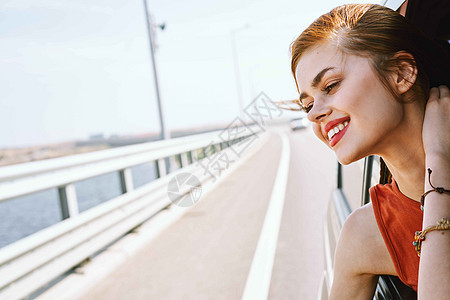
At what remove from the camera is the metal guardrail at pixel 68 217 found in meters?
3.65

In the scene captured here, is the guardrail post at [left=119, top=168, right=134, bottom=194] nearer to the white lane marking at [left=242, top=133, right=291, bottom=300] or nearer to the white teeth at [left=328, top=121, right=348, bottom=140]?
the white lane marking at [left=242, top=133, right=291, bottom=300]

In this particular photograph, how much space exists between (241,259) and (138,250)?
1586 millimetres

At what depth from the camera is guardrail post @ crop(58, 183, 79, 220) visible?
4543 mm

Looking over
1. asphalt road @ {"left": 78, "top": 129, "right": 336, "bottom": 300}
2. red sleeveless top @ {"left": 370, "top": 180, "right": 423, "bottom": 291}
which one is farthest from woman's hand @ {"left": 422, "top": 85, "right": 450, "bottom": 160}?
asphalt road @ {"left": 78, "top": 129, "right": 336, "bottom": 300}

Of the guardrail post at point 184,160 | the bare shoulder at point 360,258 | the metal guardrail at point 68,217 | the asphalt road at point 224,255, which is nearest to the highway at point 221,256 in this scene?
the asphalt road at point 224,255

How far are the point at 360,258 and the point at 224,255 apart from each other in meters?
3.42

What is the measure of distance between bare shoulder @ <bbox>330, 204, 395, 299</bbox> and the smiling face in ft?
0.97

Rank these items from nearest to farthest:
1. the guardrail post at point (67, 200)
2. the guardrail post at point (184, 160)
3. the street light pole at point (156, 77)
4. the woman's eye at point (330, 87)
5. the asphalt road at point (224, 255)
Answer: the woman's eye at point (330, 87)
the asphalt road at point (224, 255)
the guardrail post at point (67, 200)
the guardrail post at point (184, 160)
the street light pole at point (156, 77)

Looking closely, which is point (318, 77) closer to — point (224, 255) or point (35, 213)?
point (224, 255)

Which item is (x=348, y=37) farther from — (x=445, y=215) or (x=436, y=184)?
(x=445, y=215)

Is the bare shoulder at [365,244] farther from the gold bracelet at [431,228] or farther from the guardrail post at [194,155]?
the guardrail post at [194,155]

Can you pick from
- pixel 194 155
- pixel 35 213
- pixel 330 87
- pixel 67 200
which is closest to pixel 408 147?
pixel 330 87

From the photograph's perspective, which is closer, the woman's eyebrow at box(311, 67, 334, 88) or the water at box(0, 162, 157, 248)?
the woman's eyebrow at box(311, 67, 334, 88)

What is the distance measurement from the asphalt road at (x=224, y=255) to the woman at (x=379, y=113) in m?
1.99
